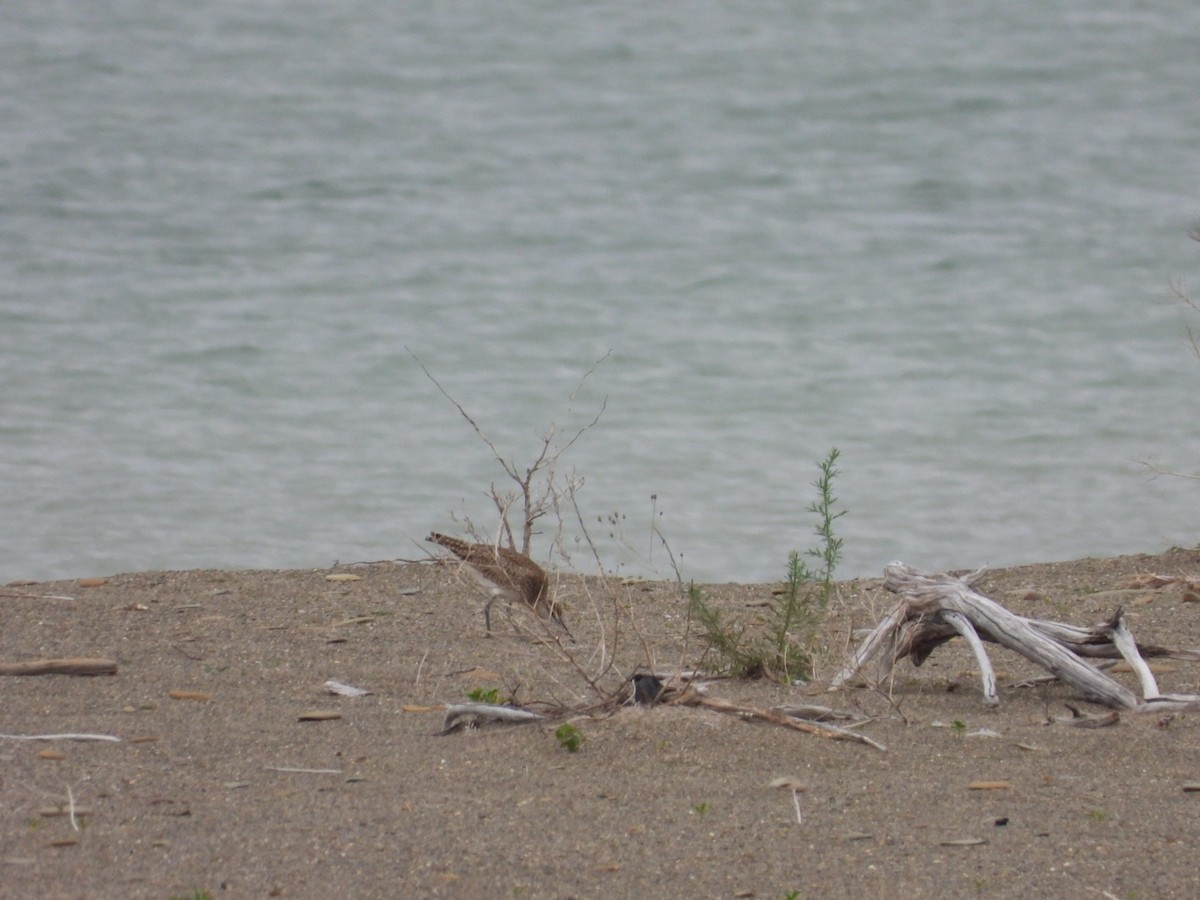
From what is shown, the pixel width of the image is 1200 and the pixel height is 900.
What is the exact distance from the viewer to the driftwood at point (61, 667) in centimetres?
496

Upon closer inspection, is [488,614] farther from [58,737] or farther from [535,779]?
[58,737]

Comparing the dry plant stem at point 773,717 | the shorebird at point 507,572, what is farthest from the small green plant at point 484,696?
the shorebird at point 507,572

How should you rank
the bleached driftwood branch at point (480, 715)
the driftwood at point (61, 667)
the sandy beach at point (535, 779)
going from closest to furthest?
the sandy beach at point (535, 779)
the bleached driftwood branch at point (480, 715)
the driftwood at point (61, 667)

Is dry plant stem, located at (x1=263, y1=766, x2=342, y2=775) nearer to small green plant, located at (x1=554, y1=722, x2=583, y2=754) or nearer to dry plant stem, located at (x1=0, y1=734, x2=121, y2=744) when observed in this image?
dry plant stem, located at (x1=0, y1=734, x2=121, y2=744)

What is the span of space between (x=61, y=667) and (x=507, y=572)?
167 cm

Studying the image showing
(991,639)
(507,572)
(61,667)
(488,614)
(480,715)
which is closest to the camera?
(480,715)

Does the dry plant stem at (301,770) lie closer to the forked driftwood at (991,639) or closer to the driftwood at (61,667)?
the driftwood at (61,667)

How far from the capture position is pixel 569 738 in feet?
13.7

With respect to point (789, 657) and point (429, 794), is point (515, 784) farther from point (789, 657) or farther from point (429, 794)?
point (789, 657)

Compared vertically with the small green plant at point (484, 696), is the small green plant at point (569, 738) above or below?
above

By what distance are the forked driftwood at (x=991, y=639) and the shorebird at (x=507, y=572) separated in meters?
1.34

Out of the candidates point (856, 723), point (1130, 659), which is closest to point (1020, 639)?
point (1130, 659)

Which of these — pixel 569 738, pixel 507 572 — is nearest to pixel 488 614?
pixel 507 572

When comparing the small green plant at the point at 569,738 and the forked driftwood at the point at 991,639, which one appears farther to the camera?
the forked driftwood at the point at 991,639
